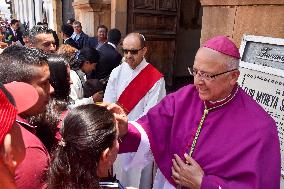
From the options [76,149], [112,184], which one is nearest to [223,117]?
[112,184]

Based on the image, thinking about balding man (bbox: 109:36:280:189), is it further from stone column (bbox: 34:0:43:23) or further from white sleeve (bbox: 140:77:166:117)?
stone column (bbox: 34:0:43:23)

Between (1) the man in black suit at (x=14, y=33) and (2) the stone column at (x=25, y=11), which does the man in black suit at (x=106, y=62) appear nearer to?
(1) the man in black suit at (x=14, y=33)

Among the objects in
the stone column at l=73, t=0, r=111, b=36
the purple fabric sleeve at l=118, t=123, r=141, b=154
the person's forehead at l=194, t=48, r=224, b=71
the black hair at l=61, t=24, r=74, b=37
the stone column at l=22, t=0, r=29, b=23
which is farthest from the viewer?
the stone column at l=22, t=0, r=29, b=23

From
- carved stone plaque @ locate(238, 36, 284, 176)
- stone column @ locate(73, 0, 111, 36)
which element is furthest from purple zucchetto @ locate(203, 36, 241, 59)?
stone column @ locate(73, 0, 111, 36)

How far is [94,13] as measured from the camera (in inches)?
299

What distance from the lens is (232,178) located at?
1.91 m

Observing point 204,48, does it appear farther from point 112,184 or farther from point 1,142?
point 1,142

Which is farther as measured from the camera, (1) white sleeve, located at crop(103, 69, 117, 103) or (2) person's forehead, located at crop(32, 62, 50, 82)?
(1) white sleeve, located at crop(103, 69, 117, 103)

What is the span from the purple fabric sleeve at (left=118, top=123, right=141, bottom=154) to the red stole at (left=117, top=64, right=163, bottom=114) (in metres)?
1.50

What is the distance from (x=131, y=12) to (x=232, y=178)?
5.55 m

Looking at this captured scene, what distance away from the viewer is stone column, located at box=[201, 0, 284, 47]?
9.87ft

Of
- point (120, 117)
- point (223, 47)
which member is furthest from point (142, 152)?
point (223, 47)

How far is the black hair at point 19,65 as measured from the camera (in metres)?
1.85

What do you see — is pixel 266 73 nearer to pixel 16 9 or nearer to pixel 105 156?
pixel 105 156
